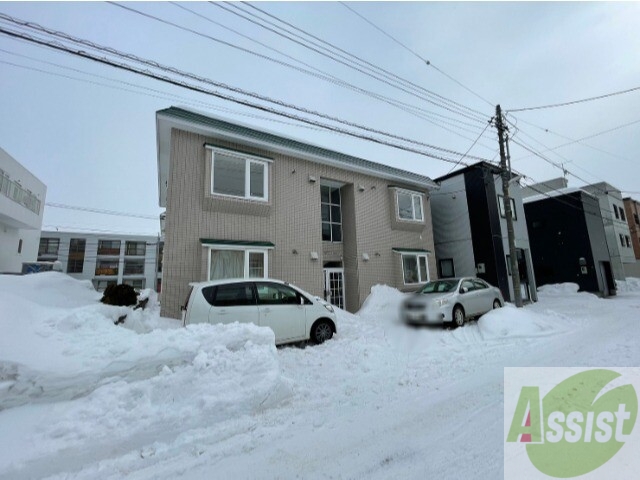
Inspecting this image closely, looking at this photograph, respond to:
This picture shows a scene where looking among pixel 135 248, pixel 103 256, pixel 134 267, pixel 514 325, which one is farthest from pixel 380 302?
pixel 103 256

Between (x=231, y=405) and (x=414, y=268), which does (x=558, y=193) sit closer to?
(x=414, y=268)

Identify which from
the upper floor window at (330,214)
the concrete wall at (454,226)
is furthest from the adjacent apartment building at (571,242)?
the upper floor window at (330,214)

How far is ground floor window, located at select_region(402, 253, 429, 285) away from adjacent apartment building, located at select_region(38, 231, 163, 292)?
38984mm

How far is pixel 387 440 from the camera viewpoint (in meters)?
3.15

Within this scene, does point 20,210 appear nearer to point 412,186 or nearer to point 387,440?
point 412,186

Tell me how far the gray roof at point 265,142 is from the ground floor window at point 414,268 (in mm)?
4062

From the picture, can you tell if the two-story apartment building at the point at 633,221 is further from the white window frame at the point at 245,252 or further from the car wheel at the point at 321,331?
the white window frame at the point at 245,252

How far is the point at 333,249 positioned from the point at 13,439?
12.0 m

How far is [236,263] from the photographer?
1041cm

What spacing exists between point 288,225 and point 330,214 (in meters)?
3.37

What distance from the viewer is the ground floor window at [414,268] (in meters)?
15.2

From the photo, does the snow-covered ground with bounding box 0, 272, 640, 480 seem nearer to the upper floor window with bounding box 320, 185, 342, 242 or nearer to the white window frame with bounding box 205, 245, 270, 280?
the white window frame with bounding box 205, 245, 270, 280

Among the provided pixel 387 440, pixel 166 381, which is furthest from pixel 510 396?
pixel 166 381

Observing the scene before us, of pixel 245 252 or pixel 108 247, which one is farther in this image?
pixel 108 247
